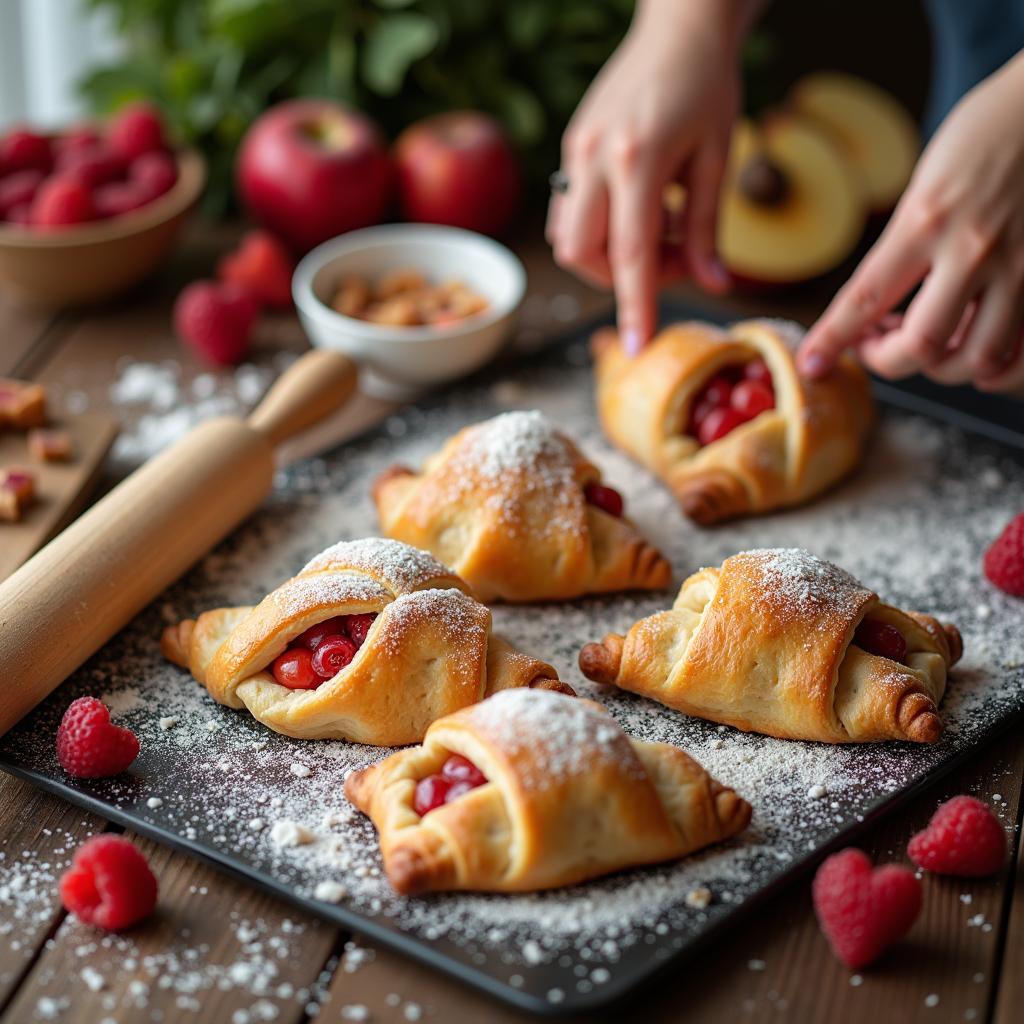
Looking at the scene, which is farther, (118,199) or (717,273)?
(118,199)

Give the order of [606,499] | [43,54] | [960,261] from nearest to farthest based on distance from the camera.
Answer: [960,261] < [606,499] < [43,54]

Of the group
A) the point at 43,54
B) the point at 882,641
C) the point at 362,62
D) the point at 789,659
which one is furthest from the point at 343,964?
the point at 43,54

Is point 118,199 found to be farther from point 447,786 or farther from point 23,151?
point 447,786

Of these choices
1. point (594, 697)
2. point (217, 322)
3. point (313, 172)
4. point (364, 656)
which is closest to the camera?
point (364, 656)

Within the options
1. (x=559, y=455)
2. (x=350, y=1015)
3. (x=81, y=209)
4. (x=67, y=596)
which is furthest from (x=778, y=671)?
(x=81, y=209)

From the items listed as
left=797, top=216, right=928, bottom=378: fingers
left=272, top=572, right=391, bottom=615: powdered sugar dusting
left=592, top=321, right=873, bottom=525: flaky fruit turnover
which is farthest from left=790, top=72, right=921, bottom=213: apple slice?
left=272, top=572, right=391, bottom=615: powdered sugar dusting

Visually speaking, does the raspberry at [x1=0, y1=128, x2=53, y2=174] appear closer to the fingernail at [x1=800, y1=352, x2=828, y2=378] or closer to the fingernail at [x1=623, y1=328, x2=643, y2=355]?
the fingernail at [x1=623, y1=328, x2=643, y2=355]
